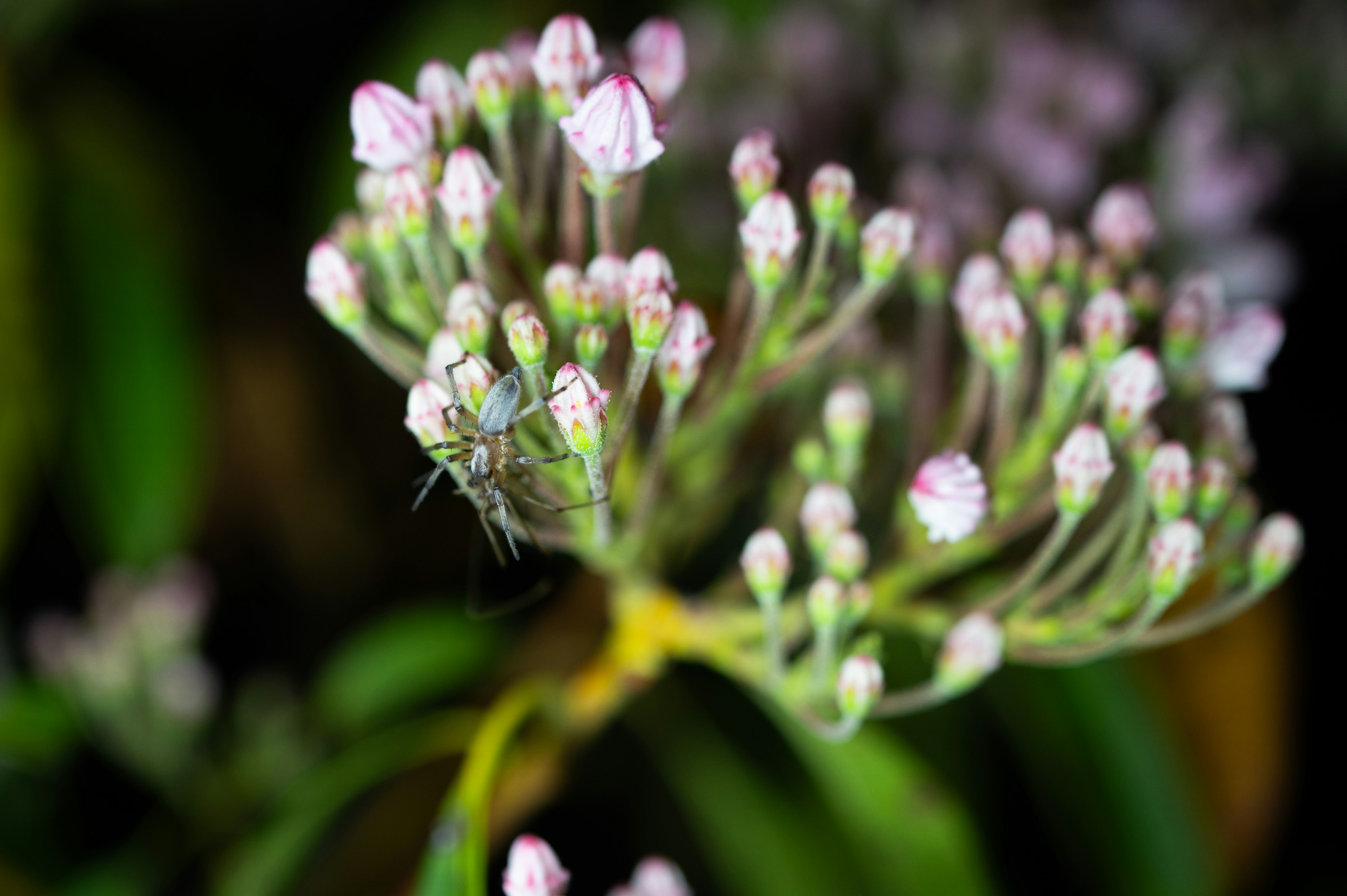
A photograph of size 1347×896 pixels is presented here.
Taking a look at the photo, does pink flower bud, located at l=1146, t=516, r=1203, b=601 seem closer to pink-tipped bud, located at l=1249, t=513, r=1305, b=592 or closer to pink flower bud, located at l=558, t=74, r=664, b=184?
pink-tipped bud, located at l=1249, t=513, r=1305, b=592

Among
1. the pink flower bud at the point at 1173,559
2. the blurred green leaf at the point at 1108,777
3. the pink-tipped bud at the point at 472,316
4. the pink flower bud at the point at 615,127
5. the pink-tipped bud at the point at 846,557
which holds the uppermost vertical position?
the pink flower bud at the point at 615,127

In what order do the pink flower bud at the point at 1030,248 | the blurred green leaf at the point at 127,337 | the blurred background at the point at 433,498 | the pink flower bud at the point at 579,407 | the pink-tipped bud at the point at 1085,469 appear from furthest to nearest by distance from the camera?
the blurred green leaf at the point at 127,337 < the blurred background at the point at 433,498 < the pink flower bud at the point at 1030,248 < the pink-tipped bud at the point at 1085,469 < the pink flower bud at the point at 579,407

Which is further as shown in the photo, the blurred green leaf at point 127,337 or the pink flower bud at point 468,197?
the blurred green leaf at point 127,337

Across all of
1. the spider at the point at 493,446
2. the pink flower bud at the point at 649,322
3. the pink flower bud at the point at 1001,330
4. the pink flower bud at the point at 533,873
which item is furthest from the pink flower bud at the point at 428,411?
the pink flower bud at the point at 1001,330

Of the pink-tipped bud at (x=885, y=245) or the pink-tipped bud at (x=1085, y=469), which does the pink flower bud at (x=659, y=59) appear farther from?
the pink-tipped bud at (x=1085, y=469)

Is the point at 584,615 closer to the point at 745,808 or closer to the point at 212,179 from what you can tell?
the point at 745,808

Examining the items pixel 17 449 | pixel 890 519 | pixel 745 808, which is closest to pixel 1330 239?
pixel 890 519
